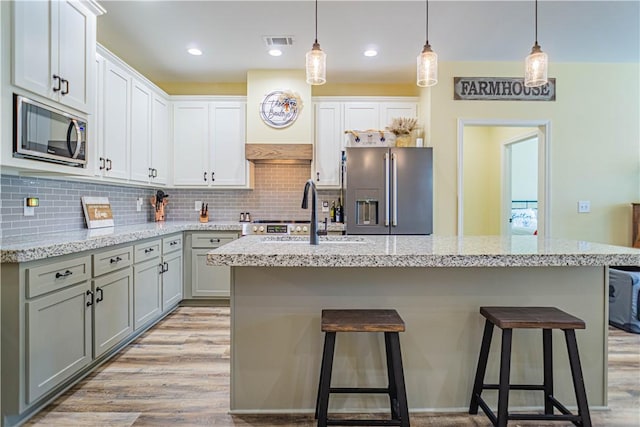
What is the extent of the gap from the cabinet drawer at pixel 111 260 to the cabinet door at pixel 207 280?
119 centimetres

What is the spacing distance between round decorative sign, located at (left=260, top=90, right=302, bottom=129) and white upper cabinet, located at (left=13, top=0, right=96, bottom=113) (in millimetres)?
1920

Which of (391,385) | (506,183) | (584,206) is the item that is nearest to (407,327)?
(391,385)

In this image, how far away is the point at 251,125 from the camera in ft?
13.9

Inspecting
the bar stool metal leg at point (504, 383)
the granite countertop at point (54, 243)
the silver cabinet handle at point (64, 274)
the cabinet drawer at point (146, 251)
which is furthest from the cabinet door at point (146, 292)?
the bar stool metal leg at point (504, 383)

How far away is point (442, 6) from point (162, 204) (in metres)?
3.60

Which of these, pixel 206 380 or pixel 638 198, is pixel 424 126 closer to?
pixel 638 198

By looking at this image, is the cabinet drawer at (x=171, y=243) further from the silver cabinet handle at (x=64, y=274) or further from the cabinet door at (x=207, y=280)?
the silver cabinet handle at (x=64, y=274)

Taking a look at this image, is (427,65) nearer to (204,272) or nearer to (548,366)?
(548,366)

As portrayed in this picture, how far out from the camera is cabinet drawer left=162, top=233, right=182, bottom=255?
11.5ft

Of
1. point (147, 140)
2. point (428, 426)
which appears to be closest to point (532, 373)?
point (428, 426)

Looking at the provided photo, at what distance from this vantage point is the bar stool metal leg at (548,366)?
185cm

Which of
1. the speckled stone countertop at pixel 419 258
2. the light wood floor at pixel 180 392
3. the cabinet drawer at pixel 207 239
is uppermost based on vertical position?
the speckled stone countertop at pixel 419 258

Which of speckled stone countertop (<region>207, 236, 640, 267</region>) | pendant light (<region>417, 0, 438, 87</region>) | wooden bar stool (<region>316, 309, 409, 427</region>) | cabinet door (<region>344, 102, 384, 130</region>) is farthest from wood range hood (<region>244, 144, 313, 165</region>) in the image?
wooden bar stool (<region>316, 309, 409, 427</region>)

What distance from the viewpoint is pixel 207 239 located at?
4.00 meters
